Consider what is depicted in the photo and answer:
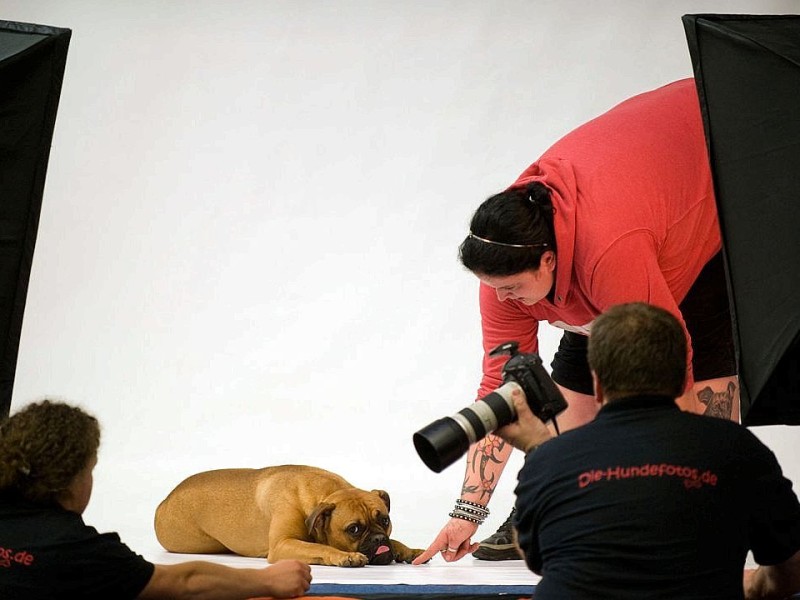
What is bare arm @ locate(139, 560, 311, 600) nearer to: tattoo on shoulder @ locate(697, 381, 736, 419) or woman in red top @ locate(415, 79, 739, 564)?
woman in red top @ locate(415, 79, 739, 564)

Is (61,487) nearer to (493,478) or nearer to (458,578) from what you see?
(458,578)

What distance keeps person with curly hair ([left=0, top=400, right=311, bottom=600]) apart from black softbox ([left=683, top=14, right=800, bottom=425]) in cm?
134

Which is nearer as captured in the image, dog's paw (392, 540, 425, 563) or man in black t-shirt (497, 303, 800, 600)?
man in black t-shirt (497, 303, 800, 600)

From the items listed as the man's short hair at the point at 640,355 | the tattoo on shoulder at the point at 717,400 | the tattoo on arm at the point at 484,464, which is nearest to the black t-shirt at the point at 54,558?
the man's short hair at the point at 640,355

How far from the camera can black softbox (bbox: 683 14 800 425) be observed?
2.38m

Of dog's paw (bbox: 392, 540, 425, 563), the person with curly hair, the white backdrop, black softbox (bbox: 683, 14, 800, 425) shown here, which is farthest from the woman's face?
the white backdrop

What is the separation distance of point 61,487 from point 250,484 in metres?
1.46

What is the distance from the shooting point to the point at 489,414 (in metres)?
2.06

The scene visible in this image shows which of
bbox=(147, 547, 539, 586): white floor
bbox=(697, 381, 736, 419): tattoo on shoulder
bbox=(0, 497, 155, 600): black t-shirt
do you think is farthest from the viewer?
bbox=(697, 381, 736, 419): tattoo on shoulder

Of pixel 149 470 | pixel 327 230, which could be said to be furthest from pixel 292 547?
pixel 327 230

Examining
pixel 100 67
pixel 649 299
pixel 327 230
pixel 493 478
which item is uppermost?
pixel 100 67

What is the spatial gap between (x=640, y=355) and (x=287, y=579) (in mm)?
1017

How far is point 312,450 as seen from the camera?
200 inches

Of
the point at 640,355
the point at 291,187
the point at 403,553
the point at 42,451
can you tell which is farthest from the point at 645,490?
the point at 291,187
